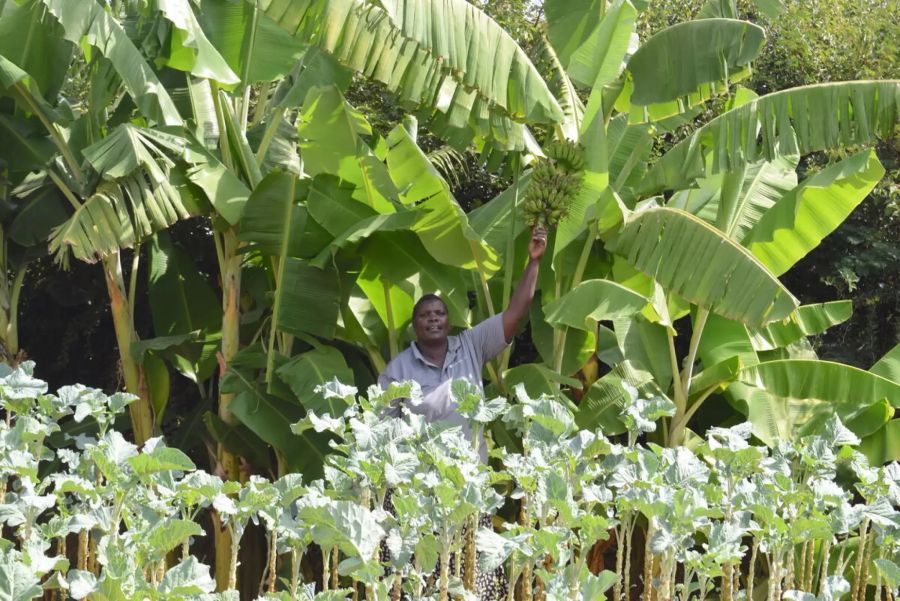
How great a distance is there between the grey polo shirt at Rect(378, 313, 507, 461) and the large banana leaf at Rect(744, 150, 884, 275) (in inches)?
59.4

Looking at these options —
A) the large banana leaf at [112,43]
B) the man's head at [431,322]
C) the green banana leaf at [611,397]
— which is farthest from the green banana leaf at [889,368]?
the large banana leaf at [112,43]

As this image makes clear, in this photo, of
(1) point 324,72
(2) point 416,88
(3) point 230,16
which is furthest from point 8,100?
(2) point 416,88

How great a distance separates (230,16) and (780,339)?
3471mm

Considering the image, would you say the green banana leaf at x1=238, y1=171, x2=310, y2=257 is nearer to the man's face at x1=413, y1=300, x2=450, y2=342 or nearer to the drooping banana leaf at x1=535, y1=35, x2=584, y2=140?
the man's face at x1=413, y1=300, x2=450, y2=342

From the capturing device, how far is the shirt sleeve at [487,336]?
210 inches

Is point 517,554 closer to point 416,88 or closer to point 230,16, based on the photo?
point 416,88

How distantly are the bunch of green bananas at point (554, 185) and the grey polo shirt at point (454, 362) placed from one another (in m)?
0.59

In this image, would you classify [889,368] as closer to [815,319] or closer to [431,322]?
[815,319]

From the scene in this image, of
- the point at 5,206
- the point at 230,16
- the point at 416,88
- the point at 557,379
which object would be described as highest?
the point at 230,16

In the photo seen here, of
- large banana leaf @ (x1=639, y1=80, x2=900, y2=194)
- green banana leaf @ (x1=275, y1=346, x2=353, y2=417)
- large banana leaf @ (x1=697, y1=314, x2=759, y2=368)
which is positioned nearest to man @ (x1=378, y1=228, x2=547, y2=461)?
green banana leaf @ (x1=275, y1=346, x2=353, y2=417)

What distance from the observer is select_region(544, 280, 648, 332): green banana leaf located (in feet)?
16.9

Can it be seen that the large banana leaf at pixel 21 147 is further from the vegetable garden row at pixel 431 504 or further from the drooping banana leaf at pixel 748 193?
the drooping banana leaf at pixel 748 193

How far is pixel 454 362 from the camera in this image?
525 centimetres

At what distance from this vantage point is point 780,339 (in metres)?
6.48
